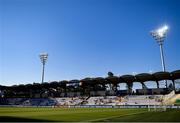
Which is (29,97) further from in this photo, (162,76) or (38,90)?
(162,76)

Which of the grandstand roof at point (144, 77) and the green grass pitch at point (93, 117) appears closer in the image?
the green grass pitch at point (93, 117)

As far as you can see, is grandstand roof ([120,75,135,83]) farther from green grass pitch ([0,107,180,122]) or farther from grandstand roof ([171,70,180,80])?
green grass pitch ([0,107,180,122])

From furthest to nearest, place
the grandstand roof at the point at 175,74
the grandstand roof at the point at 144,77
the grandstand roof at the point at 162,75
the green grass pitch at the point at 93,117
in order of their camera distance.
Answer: the grandstand roof at the point at 144,77
the grandstand roof at the point at 162,75
the grandstand roof at the point at 175,74
the green grass pitch at the point at 93,117

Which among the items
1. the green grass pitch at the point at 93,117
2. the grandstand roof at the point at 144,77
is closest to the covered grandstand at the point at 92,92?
the grandstand roof at the point at 144,77

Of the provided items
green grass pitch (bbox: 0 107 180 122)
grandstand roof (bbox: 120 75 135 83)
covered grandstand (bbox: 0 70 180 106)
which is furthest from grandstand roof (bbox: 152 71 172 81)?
green grass pitch (bbox: 0 107 180 122)

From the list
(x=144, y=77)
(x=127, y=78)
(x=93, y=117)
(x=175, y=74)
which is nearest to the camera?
(x=93, y=117)

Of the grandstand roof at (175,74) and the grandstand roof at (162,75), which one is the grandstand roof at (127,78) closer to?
the grandstand roof at (162,75)

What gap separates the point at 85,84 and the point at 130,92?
62.0 ft

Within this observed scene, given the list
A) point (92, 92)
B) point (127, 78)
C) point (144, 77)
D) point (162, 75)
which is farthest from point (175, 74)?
point (92, 92)

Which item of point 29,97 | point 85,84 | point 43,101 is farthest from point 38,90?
point 85,84

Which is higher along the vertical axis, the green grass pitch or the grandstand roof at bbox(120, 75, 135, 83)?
the grandstand roof at bbox(120, 75, 135, 83)

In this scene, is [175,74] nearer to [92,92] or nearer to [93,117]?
[92,92]

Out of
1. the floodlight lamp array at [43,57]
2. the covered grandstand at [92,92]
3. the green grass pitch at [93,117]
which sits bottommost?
the green grass pitch at [93,117]

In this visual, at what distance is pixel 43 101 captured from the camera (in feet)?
334
